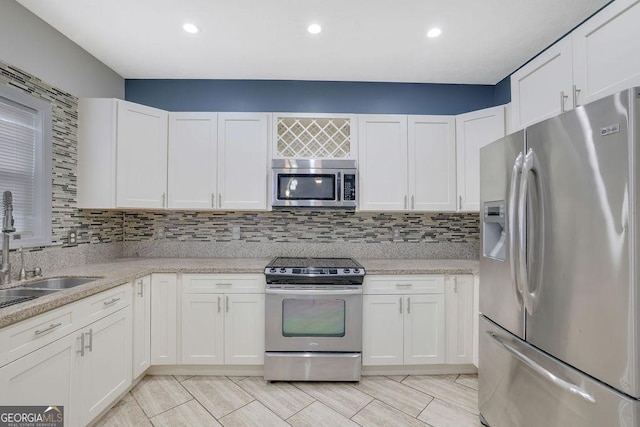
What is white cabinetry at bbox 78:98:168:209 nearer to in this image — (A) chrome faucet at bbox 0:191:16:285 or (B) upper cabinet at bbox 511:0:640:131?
(A) chrome faucet at bbox 0:191:16:285

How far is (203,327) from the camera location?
7.43 ft

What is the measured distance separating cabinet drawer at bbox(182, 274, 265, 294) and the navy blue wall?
1639 mm

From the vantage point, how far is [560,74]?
5.23ft

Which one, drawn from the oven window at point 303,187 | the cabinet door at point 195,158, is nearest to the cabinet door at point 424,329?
the oven window at point 303,187

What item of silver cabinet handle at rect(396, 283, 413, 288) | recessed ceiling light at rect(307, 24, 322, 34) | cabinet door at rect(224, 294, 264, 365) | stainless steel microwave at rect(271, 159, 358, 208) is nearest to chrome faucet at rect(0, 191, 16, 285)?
cabinet door at rect(224, 294, 264, 365)

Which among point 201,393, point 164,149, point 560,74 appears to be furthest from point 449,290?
point 164,149

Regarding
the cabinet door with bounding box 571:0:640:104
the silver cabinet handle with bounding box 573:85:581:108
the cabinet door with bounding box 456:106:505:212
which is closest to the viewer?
the cabinet door with bounding box 571:0:640:104

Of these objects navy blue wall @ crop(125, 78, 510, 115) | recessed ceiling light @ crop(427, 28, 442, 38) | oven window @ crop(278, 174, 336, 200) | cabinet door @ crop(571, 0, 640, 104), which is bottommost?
oven window @ crop(278, 174, 336, 200)

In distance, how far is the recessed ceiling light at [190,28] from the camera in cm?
201

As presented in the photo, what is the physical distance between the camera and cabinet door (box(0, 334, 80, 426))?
119cm

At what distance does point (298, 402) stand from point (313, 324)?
1.72ft

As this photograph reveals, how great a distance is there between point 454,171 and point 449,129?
0.39 m

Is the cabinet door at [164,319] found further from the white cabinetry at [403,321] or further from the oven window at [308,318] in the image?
the white cabinetry at [403,321]

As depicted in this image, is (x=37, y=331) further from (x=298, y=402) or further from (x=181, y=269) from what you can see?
(x=298, y=402)
